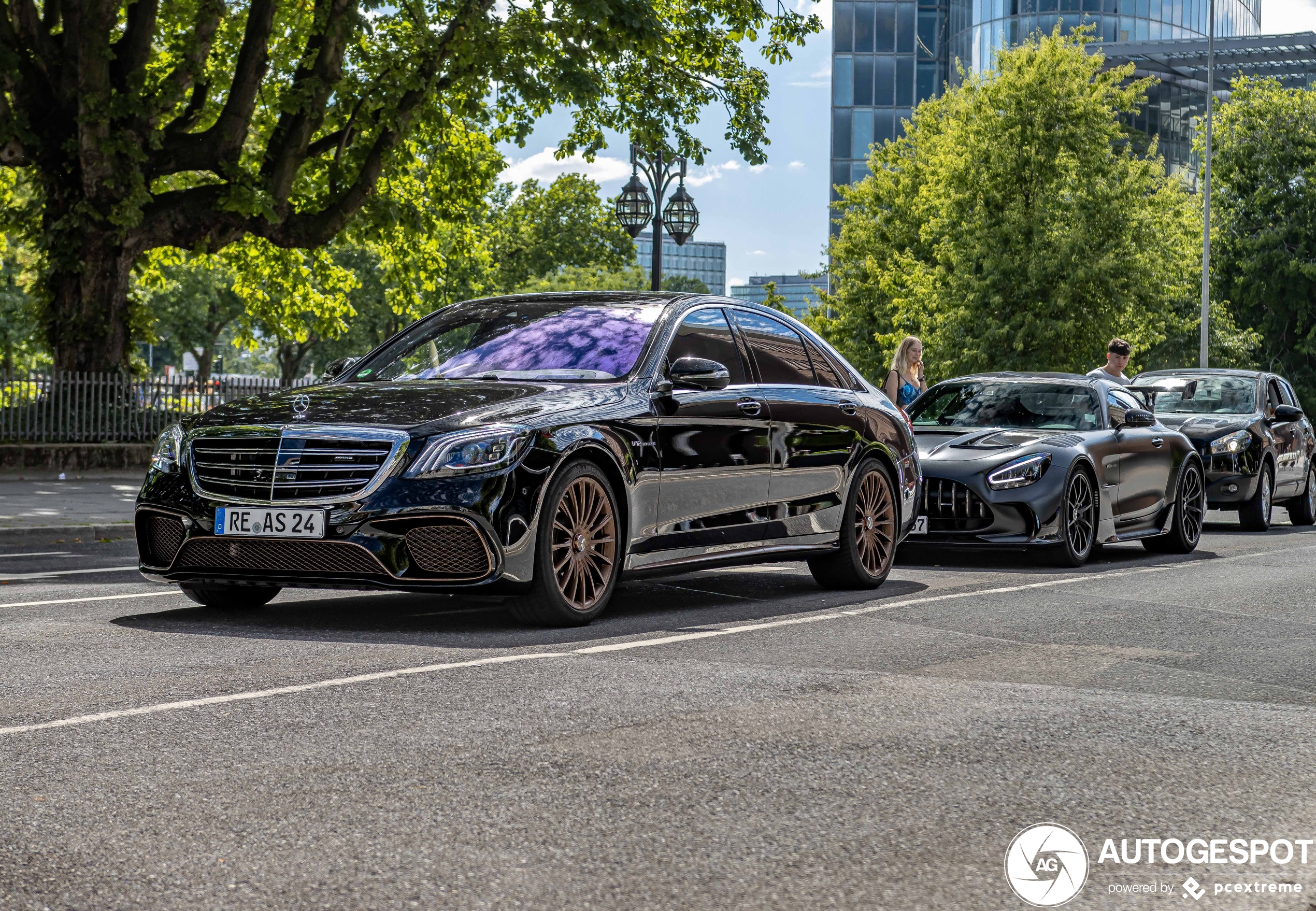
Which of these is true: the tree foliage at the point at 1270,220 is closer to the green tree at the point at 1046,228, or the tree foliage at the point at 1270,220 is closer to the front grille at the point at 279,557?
the green tree at the point at 1046,228

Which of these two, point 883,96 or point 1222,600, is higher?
point 883,96

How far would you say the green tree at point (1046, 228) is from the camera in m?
35.9

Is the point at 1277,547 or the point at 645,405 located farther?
the point at 1277,547

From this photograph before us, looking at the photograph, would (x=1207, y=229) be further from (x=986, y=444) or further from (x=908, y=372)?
(x=986, y=444)

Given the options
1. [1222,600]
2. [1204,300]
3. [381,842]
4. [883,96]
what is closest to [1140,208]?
[1204,300]

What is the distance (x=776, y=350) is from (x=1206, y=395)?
10.8 meters

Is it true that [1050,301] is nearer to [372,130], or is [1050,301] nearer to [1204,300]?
[1204,300]

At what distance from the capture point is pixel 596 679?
6.30 meters

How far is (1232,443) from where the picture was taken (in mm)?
17844

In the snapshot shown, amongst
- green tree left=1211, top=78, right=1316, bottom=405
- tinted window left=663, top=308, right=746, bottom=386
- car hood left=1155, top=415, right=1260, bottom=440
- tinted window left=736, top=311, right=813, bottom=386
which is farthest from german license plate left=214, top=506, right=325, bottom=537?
green tree left=1211, top=78, right=1316, bottom=405

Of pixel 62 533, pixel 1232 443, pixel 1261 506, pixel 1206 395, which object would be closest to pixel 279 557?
pixel 62 533

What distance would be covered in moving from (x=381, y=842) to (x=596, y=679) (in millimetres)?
2399

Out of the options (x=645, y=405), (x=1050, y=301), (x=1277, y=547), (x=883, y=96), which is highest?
(x=883, y=96)

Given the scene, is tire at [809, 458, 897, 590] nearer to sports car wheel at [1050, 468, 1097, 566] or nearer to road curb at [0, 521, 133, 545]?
sports car wheel at [1050, 468, 1097, 566]
